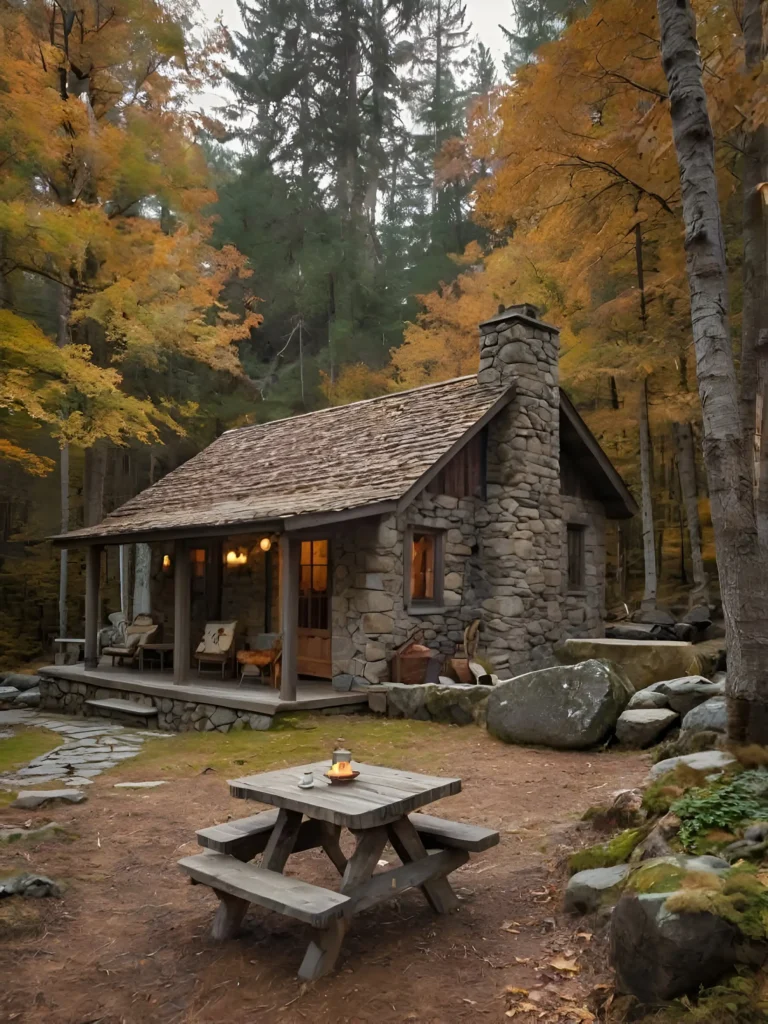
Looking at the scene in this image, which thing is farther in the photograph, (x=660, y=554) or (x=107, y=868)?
(x=660, y=554)

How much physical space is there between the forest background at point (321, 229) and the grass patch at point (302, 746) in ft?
19.0

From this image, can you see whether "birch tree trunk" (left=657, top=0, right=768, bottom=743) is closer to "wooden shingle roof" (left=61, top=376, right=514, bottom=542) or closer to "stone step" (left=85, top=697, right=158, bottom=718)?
"wooden shingle roof" (left=61, top=376, right=514, bottom=542)

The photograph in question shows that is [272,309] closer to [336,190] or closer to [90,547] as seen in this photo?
[336,190]

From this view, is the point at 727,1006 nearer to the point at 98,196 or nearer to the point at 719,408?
the point at 719,408

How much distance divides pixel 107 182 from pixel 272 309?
10.0 m

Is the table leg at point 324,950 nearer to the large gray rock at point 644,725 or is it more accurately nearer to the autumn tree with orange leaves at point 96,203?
the large gray rock at point 644,725

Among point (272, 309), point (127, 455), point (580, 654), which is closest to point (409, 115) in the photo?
point (272, 309)

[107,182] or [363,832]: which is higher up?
[107,182]

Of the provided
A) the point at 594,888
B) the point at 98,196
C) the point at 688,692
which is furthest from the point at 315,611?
the point at 98,196

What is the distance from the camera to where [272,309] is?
25453 mm

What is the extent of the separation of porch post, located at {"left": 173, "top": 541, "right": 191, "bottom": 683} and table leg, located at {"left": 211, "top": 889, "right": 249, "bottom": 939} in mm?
7823

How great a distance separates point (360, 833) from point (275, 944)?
0.71 meters

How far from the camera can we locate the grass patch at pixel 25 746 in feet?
27.4

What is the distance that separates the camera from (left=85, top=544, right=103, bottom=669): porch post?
13570 mm
